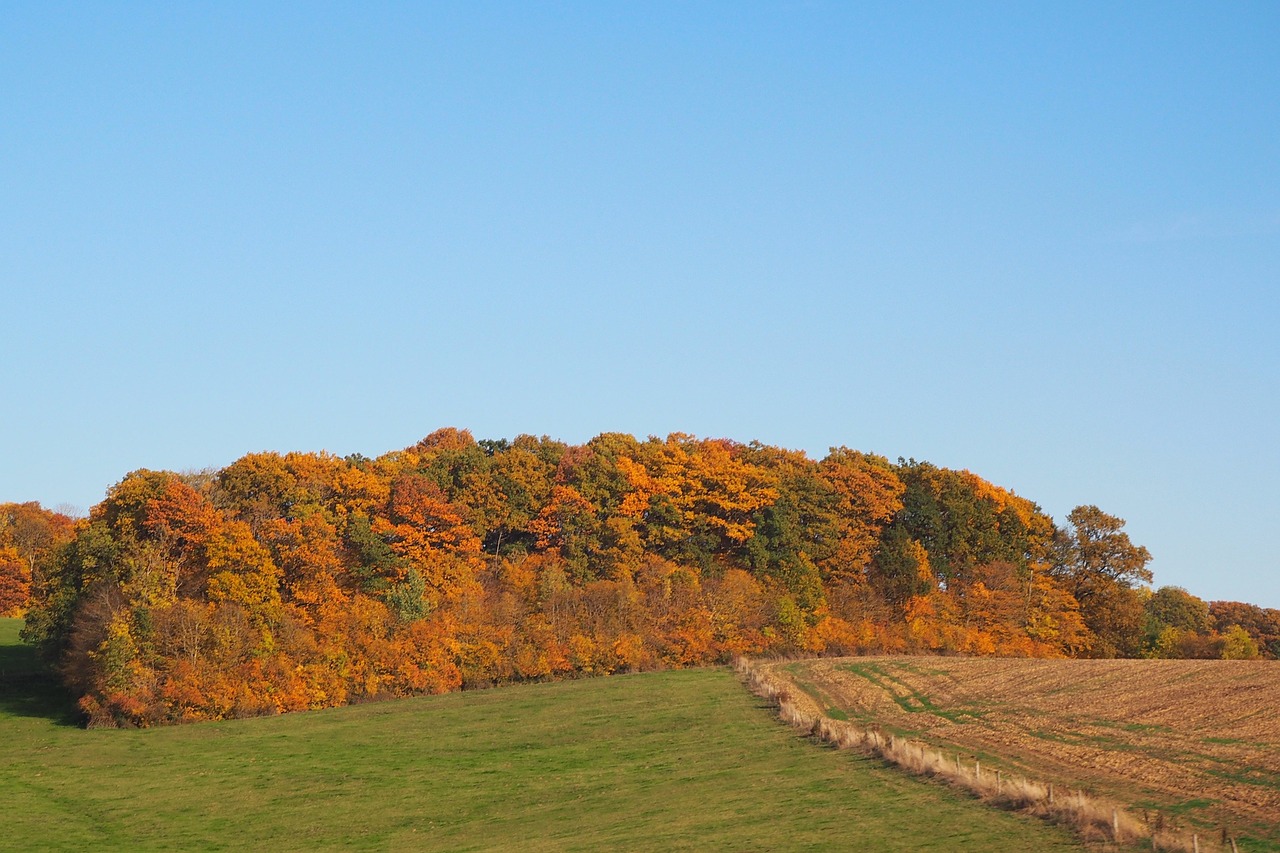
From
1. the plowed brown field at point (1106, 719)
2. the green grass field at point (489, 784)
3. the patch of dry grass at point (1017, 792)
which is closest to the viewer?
the patch of dry grass at point (1017, 792)

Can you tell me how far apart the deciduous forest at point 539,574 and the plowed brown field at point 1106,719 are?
12795 millimetres

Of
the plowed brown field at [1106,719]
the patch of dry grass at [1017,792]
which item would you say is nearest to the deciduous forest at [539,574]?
the plowed brown field at [1106,719]

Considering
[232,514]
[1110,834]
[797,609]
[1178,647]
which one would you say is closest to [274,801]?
[1110,834]

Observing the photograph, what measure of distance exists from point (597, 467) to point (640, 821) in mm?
63023

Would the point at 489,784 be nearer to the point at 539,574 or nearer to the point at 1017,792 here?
the point at 1017,792

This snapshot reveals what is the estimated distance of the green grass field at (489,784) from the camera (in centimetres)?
3653

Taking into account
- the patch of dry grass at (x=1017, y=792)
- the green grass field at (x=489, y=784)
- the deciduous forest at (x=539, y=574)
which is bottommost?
the green grass field at (x=489, y=784)

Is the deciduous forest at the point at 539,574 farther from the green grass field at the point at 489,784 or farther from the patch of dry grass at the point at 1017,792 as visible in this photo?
the patch of dry grass at the point at 1017,792

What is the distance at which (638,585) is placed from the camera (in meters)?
95.4

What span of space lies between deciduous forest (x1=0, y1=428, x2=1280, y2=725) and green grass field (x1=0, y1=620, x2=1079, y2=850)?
16.9 ft

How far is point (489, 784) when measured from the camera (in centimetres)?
5081

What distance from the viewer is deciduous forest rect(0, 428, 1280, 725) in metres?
77.3

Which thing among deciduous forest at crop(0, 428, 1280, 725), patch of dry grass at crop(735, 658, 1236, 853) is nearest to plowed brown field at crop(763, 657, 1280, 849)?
patch of dry grass at crop(735, 658, 1236, 853)

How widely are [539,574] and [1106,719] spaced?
48328 mm
